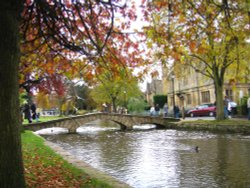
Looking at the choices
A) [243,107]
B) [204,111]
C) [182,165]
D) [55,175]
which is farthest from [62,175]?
[204,111]

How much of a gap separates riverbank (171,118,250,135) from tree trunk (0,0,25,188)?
57.6ft

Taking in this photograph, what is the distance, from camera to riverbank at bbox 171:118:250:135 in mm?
20328

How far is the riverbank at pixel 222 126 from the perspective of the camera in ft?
66.7

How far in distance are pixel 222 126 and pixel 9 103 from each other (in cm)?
1983

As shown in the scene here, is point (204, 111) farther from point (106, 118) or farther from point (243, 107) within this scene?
point (106, 118)

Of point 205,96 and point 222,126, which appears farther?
point 205,96

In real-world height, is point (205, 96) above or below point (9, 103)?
above

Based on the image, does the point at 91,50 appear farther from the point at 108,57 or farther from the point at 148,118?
the point at 148,118

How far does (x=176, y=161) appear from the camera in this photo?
1200cm

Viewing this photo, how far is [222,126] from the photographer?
22328 mm

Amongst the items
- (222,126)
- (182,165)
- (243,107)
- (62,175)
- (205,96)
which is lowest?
(182,165)

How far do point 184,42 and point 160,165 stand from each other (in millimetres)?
5134

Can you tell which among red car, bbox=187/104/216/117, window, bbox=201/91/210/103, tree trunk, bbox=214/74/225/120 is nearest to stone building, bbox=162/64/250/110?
window, bbox=201/91/210/103

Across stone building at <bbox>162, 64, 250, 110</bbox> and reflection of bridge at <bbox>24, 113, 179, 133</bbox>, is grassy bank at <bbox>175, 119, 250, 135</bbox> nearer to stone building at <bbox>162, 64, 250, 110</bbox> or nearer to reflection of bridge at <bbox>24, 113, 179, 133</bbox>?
reflection of bridge at <bbox>24, 113, 179, 133</bbox>
